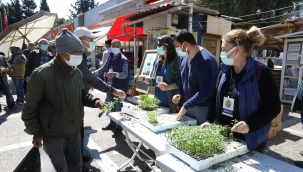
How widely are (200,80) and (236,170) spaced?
1059 mm

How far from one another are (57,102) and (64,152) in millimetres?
627

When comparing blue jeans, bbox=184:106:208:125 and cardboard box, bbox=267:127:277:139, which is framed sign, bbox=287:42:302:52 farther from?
blue jeans, bbox=184:106:208:125

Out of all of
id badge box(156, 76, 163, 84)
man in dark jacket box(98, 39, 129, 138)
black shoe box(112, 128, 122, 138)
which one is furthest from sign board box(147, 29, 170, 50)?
id badge box(156, 76, 163, 84)

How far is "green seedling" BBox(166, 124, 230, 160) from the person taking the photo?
1.42m

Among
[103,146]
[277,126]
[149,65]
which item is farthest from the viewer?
[149,65]

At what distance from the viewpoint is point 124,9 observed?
Answer: 23.3ft

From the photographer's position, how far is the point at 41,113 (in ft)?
6.14

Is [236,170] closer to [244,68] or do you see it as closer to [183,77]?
[244,68]

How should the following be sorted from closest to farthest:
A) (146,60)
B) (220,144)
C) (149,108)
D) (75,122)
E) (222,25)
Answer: (220,144) < (75,122) < (149,108) < (146,60) < (222,25)

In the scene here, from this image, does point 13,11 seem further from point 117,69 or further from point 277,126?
point 277,126

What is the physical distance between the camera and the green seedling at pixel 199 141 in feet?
4.65

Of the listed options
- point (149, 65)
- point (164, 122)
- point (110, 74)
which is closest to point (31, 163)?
point (164, 122)

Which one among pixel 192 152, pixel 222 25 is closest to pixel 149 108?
pixel 192 152

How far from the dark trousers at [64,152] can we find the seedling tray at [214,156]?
Result: 1.08 meters
